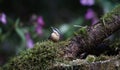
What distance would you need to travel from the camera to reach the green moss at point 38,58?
1771 mm

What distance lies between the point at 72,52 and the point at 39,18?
2186 mm

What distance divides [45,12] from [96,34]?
3.13 metres

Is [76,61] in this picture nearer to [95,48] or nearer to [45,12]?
[95,48]

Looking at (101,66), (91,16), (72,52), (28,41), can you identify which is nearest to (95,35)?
(72,52)

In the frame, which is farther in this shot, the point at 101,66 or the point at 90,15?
the point at 90,15

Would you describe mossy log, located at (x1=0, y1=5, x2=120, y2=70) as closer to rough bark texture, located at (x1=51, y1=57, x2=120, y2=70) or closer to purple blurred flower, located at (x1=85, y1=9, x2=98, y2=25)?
rough bark texture, located at (x1=51, y1=57, x2=120, y2=70)

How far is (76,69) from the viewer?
Answer: 167cm

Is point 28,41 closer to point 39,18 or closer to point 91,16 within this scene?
point 39,18

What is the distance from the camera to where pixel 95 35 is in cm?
189

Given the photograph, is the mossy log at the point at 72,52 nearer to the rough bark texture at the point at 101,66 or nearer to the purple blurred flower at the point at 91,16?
the rough bark texture at the point at 101,66

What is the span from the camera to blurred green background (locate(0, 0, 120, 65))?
405 centimetres

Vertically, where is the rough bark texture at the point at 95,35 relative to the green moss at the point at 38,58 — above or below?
above

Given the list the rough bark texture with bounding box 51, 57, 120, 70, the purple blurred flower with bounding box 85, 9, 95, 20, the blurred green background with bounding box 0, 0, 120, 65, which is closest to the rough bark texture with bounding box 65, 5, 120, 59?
the rough bark texture with bounding box 51, 57, 120, 70

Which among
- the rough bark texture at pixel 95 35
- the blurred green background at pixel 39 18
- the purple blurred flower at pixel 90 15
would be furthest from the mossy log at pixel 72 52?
the purple blurred flower at pixel 90 15
